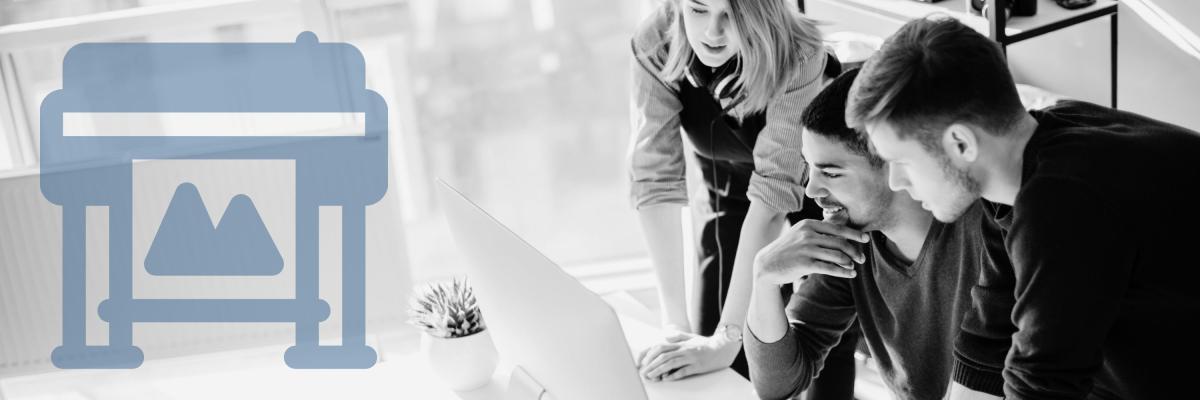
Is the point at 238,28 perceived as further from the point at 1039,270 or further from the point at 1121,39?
the point at 1039,270

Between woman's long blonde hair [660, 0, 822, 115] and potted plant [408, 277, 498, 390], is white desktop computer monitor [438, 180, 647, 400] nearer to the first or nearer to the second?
potted plant [408, 277, 498, 390]

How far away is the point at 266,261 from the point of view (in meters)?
3.04

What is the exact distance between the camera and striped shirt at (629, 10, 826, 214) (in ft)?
6.11

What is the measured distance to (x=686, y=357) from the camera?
1676mm

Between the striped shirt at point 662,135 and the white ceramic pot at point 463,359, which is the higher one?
the striped shirt at point 662,135

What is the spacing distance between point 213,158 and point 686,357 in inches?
67.9

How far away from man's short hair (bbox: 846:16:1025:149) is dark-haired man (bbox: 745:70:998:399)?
302 millimetres

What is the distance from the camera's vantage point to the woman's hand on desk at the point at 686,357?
1.67m

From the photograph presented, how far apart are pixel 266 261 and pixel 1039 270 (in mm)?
2333

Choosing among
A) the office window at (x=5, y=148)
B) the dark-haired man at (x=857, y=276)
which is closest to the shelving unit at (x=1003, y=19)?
the dark-haired man at (x=857, y=276)

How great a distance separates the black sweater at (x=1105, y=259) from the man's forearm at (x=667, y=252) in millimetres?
827

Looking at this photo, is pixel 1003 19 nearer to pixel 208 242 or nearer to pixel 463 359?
pixel 463 359

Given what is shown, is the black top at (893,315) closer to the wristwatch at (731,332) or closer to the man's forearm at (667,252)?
the wristwatch at (731,332)

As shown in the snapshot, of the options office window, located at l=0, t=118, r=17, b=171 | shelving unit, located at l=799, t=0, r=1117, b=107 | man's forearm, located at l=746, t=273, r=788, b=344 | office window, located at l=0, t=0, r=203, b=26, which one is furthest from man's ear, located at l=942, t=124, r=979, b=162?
office window, located at l=0, t=118, r=17, b=171
